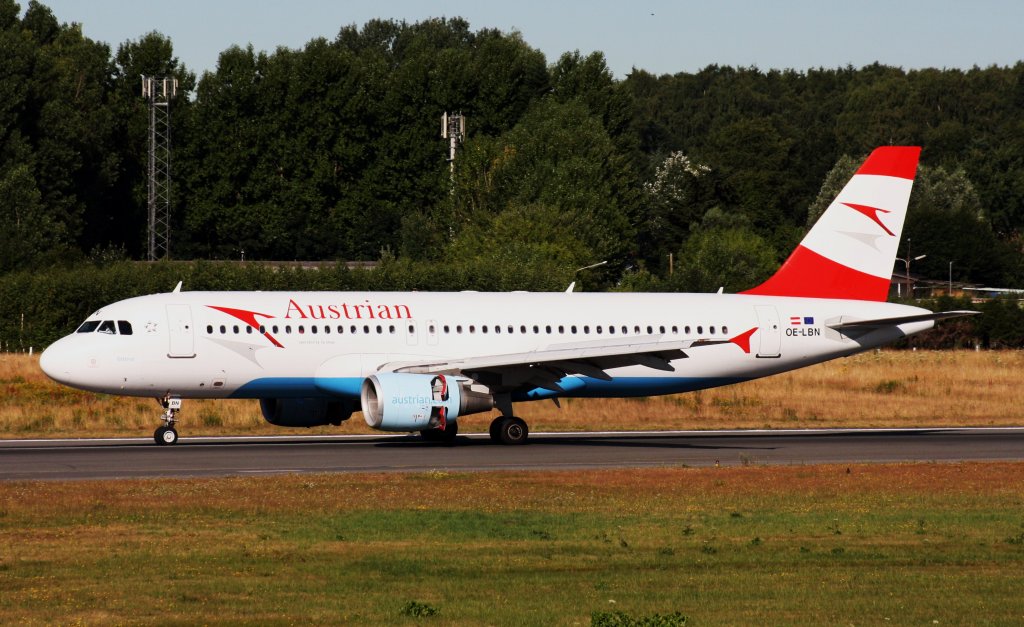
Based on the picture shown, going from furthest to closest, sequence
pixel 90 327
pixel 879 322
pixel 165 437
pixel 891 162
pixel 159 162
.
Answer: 1. pixel 159 162
2. pixel 891 162
3. pixel 879 322
4. pixel 90 327
5. pixel 165 437

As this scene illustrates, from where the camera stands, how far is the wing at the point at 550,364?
3647 centimetres

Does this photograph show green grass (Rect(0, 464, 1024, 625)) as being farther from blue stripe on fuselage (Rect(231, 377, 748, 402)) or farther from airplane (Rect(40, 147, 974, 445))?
blue stripe on fuselage (Rect(231, 377, 748, 402))

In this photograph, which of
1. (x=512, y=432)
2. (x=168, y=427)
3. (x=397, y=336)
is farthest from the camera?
(x=397, y=336)

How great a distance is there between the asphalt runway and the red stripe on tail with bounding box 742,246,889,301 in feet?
13.2

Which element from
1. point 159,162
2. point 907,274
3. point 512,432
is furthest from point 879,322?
point 907,274

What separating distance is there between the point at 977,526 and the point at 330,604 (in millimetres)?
10437

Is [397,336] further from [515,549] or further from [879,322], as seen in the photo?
[515,549]

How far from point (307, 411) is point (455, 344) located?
4046 mm

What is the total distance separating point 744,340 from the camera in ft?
136

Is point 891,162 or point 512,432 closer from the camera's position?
point 512,432

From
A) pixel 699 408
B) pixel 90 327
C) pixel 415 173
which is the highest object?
pixel 415 173

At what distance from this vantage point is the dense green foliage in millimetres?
106125

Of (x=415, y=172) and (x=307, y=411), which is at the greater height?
(x=415, y=172)

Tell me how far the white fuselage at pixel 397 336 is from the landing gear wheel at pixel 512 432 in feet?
3.45
